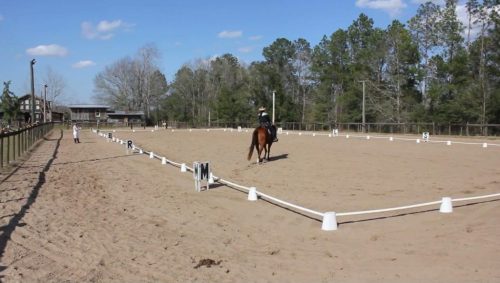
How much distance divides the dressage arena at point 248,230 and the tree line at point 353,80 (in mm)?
41146

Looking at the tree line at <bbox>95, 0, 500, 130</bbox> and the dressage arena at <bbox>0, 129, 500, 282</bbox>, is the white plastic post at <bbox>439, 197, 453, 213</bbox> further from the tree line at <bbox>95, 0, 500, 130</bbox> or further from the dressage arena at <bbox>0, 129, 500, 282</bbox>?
the tree line at <bbox>95, 0, 500, 130</bbox>

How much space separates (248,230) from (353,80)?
69063 millimetres

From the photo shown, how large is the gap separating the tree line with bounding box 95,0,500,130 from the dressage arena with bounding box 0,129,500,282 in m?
41.1

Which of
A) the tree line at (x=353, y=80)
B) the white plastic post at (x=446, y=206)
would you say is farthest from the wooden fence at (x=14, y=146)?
the tree line at (x=353, y=80)

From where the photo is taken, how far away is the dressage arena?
5.61 m

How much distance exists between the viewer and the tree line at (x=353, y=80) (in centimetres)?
5056

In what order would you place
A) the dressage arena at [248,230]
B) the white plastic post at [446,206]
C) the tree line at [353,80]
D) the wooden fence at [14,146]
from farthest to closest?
the tree line at [353,80] → the wooden fence at [14,146] → the white plastic post at [446,206] → the dressage arena at [248,230]

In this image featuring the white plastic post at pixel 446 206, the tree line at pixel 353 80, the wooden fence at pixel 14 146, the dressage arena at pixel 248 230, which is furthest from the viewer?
the tree line at pixel 353 80

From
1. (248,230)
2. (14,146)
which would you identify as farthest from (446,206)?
(14,146)

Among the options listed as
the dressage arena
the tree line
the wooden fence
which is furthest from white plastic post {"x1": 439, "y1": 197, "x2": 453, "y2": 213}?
the tree line

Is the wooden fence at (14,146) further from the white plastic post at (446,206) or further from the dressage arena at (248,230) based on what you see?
the white plastic post at (446,206)

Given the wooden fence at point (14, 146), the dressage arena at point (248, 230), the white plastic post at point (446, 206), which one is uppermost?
the wooden fence at point (14, 146)

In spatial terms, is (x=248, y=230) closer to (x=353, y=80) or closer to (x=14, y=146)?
(x=14, y=146)

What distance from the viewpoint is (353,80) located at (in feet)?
Answer: 243
